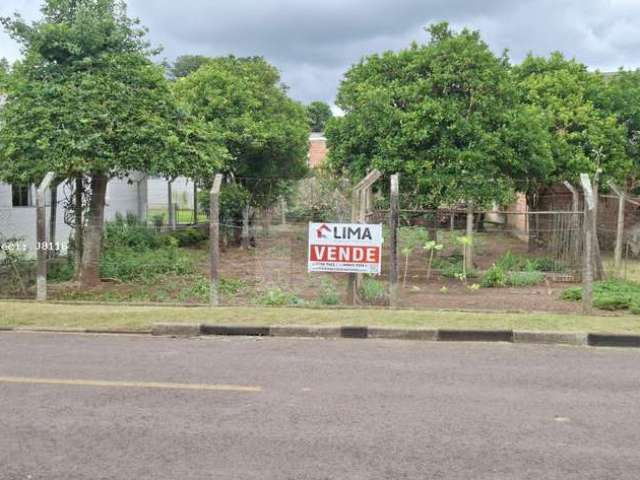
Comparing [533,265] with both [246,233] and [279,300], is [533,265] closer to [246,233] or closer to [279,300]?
[279,300]

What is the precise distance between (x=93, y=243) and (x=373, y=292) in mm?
6114

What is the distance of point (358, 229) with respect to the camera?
444 inches

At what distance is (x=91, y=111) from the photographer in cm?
1288

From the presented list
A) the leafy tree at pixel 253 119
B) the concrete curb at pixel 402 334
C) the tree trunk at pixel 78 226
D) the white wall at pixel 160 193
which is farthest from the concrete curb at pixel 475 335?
the white wall at pixel 160 193

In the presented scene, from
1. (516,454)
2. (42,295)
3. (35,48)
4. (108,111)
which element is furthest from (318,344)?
(35,48)

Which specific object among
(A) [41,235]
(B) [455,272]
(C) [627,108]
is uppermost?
(C) [627,108]

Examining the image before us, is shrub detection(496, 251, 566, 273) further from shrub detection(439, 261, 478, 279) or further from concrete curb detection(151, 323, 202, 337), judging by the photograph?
concrete curb detection(151, 323, 202, 337)

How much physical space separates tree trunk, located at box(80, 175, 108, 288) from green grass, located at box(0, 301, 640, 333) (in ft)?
10.0

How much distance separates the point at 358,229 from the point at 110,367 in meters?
5.06

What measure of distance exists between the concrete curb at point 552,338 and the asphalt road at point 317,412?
1.43ft

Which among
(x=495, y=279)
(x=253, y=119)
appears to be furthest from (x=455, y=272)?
(x=253, y=119)

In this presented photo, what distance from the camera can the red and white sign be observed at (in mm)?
11242

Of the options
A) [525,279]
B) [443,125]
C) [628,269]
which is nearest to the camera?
[525,279]

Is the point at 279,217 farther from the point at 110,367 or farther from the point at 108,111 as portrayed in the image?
the point at 110,367
